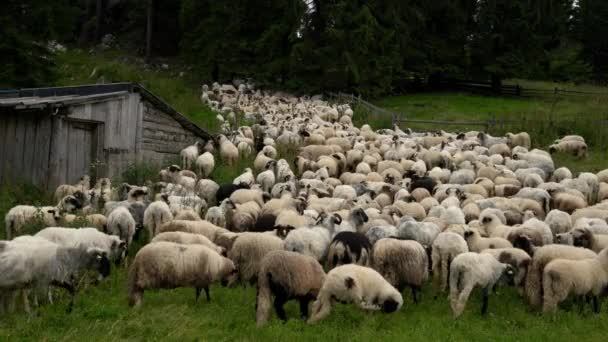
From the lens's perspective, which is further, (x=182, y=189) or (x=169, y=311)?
(x=182, y=189)

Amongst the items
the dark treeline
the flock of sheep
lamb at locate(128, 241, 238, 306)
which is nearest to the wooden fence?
the flock of sheep

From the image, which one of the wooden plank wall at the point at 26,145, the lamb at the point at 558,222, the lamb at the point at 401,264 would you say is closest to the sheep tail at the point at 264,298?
the lamb at the point at 401,264

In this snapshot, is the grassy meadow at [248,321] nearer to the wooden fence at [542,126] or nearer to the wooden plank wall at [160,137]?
the wooden plank wall at [160,137]

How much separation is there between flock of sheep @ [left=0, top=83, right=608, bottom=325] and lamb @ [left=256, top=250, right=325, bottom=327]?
2 cm

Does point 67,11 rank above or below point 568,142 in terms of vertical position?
above

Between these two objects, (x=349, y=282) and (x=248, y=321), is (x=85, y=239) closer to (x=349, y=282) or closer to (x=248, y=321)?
(x=248, y=321)

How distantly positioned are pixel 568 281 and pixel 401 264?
8.92 ft

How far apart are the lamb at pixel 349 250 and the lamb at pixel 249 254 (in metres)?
1.03

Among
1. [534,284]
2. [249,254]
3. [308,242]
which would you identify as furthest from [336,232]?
[534,284]

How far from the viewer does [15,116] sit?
16984mm

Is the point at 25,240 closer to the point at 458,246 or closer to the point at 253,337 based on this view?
the point at 253,337

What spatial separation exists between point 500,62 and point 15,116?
32609mm

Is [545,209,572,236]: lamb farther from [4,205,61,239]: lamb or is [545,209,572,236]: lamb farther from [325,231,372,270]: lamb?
[4,205,61,239]: lamb

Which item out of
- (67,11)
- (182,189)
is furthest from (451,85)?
(182,189)
